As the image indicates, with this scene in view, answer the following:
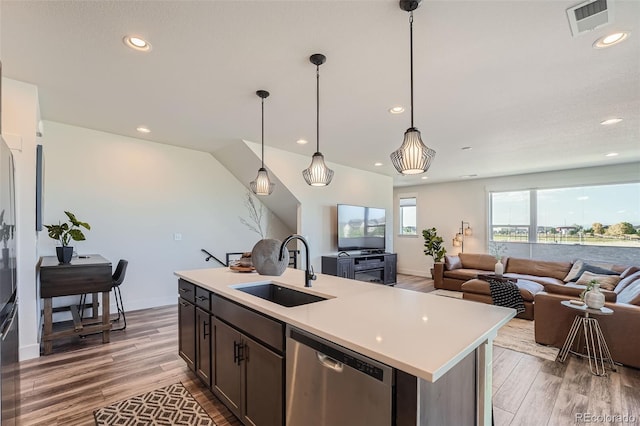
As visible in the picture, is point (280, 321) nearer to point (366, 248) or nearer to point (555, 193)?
point (366, 248)

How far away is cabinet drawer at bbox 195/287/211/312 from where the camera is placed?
2.32m

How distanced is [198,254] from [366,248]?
337 centimetres

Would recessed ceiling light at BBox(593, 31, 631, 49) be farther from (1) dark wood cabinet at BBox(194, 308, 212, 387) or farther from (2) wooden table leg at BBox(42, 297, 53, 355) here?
(2) wooden table leg at BBox(42, 297, 53, 355)

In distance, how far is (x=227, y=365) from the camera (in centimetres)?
208

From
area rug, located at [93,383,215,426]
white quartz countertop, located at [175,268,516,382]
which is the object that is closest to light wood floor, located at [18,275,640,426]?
area rug, located at [93,383,215,426]

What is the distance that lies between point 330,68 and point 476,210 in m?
6.41

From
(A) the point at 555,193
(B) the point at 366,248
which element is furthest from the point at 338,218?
(A) the point at 555,193

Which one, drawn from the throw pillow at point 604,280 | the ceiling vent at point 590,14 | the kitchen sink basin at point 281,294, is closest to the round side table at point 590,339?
the throw pillow at point 604,280

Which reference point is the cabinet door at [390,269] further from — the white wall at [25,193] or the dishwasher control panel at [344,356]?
the white wall at [25,193]

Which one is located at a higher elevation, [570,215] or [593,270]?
[570,215]

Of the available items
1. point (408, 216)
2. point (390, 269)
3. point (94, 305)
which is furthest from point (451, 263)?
point (94, 305)

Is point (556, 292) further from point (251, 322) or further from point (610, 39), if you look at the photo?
point (251, 322)

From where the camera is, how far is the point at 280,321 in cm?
161

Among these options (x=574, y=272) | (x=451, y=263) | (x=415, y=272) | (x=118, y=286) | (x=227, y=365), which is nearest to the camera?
(x=227, y=365)
